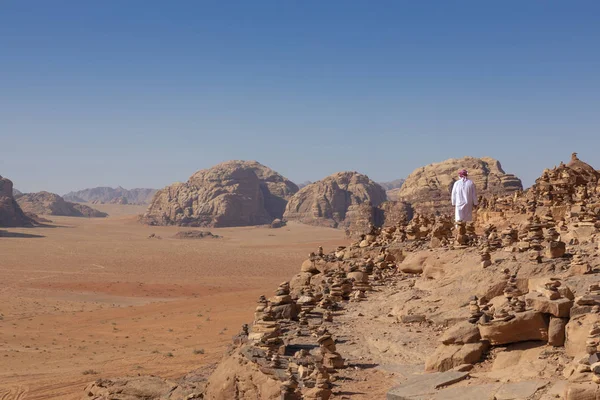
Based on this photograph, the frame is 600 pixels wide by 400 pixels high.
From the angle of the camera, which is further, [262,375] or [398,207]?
[398,207]

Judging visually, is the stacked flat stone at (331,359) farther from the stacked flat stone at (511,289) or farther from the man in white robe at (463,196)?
the man in white robe at (463,196)

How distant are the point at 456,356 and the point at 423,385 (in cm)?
119

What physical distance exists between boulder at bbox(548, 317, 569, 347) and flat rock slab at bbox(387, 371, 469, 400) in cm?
142

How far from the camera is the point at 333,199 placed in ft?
338

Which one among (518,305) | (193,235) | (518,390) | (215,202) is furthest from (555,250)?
(215,202)

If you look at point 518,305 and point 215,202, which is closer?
point 518,305

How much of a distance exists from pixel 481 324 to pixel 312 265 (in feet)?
46.3

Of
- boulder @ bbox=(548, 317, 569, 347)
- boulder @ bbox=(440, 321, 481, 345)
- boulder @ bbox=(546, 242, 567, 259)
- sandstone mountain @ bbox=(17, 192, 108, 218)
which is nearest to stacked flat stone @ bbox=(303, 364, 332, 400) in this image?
boulder @ bbox=(440, 321, 481, 345)

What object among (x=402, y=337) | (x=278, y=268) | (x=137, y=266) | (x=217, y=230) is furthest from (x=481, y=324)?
(x=217, y=230)

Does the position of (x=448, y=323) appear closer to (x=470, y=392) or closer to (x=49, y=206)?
(x=470, y=392)

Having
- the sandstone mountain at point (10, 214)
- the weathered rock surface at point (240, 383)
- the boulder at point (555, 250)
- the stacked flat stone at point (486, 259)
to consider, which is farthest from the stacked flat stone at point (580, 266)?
the sandstone mountain at point (10, 214)

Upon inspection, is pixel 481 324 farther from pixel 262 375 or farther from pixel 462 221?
pixel 462 221

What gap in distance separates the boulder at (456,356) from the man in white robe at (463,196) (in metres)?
6.12

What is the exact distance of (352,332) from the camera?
47.2 feet
